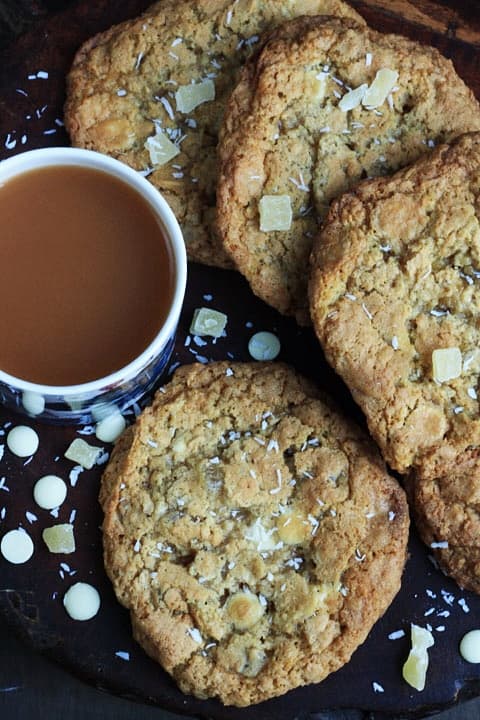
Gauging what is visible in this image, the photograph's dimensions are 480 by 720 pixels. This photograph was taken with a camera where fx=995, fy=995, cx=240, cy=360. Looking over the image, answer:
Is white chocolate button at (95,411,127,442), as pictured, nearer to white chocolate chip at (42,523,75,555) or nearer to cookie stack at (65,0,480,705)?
cookie stack at (65,0,480,705)

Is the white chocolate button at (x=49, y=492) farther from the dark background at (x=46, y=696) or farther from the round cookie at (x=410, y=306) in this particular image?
the round cookie at (x=410, y=306)

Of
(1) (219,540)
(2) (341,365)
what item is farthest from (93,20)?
(1) (219,540)

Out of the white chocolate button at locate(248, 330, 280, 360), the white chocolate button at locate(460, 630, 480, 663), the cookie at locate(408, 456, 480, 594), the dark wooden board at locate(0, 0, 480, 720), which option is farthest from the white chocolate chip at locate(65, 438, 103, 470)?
the white chocolate button at locate(460, 630, 480, 663)

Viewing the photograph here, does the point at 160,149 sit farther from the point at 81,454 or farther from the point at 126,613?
the point at 126,613

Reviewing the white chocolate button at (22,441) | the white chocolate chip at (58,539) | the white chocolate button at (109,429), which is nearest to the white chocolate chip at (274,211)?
the white chocolate button at (109,429)

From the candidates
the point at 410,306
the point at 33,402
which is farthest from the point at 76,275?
the point at 410,306
